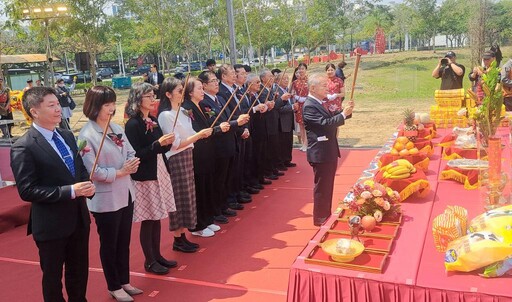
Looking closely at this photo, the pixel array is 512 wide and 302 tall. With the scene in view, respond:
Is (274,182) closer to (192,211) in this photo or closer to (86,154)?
(192,211)

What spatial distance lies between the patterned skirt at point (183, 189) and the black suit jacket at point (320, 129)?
926mm

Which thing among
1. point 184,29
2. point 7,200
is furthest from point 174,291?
point 184,29

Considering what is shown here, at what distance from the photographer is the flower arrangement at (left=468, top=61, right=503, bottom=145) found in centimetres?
235

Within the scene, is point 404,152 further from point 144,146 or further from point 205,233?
point 144,146

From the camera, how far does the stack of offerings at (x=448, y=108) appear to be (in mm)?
5207

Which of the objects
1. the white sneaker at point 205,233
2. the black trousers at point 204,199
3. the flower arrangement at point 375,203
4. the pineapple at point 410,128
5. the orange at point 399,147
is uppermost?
the pineapple at point 410,128

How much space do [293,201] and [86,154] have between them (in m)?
2.55

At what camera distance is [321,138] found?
11.5 feet

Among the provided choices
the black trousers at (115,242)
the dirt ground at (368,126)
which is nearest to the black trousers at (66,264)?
the black trousers at (115,242)

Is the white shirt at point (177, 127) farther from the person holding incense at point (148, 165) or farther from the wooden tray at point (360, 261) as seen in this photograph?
the wooden tray at point (360, 261)

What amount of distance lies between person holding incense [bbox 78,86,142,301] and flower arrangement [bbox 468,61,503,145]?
187cm

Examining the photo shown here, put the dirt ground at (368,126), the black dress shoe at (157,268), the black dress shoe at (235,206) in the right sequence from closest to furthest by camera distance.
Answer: the black dress shoe at (157,268), the black dress shoe at (235,206), the dirt ground at (368,126)

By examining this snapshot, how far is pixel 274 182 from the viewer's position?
532 cm

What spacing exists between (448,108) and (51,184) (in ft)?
14.7
